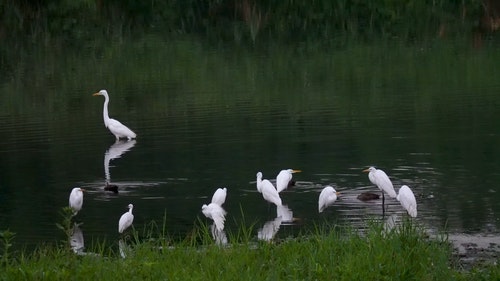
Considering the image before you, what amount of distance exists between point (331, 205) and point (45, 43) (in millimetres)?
26527

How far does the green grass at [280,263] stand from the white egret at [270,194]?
14.9ft

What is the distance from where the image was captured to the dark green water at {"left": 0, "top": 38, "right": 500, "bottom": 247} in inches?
571

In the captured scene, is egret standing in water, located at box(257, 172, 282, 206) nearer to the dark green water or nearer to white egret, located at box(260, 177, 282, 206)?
white egret, located at box(260, 177, 282, 206)

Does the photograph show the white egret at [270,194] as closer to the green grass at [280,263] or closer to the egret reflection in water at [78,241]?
the egret reflection in water at [78,241]

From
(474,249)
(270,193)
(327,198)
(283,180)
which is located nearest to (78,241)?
(270,193)

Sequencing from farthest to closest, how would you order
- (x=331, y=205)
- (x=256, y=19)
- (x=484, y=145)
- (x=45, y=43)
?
(x=256, y=19)
(x=45, y=43)
(x=484, y=145)
(x=331, y=205)

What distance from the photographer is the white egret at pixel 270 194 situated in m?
14.1

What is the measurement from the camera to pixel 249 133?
20.4 metres

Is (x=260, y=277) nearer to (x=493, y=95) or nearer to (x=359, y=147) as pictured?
(x=359, y=147)

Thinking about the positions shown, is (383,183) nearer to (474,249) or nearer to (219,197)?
(219,197)

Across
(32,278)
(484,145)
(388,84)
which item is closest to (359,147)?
(484,145)

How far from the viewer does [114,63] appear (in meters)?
33.9

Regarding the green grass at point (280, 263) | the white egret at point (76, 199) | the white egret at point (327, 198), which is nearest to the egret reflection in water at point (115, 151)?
the white egret at point (76, 199)

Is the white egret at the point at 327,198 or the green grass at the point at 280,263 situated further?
the white egret at the point at 327,198
